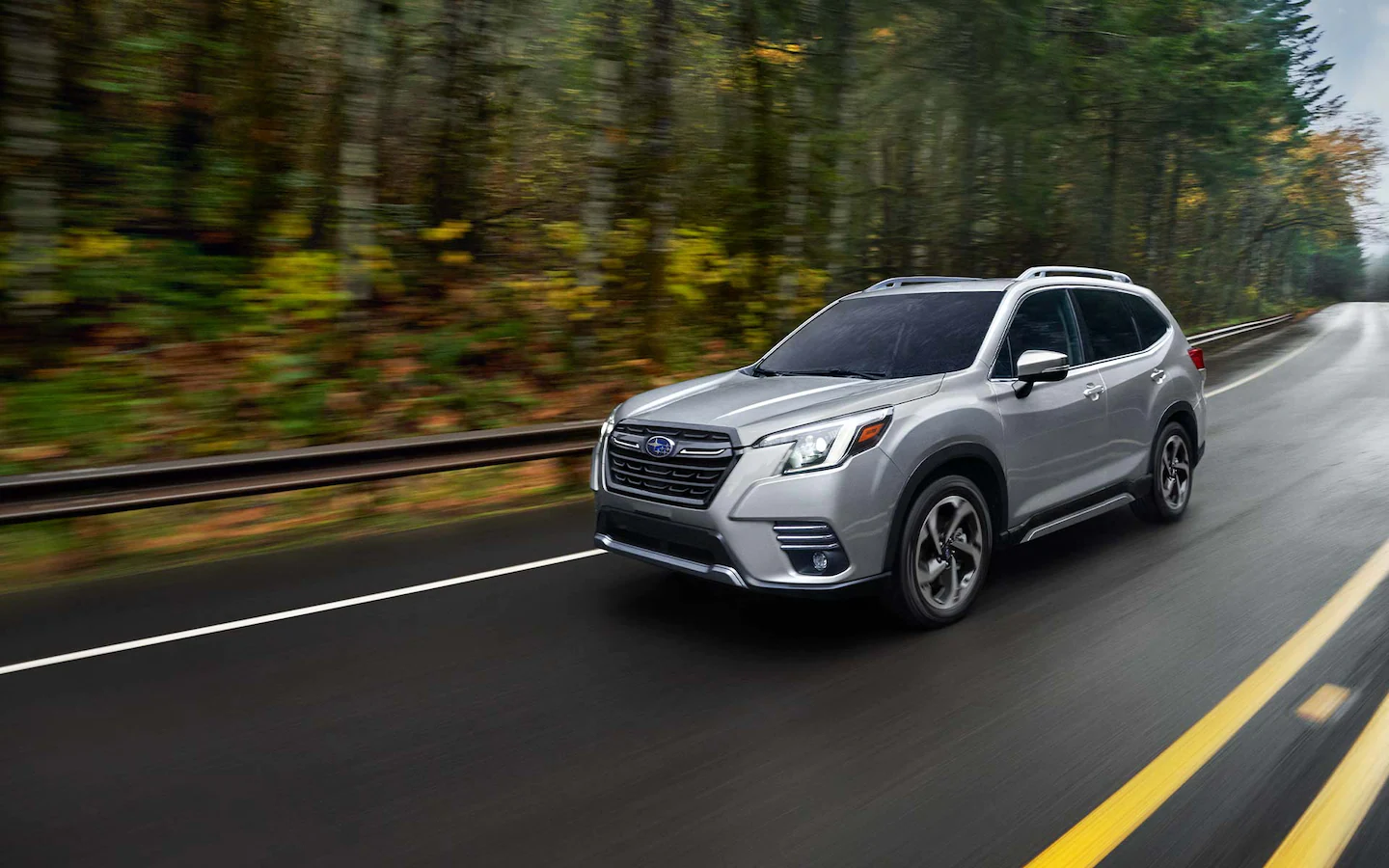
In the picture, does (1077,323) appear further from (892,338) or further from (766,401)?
(766,401)

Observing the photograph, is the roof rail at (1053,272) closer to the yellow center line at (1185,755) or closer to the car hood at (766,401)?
the car hood at (766,401)

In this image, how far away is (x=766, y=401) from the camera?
5.22m

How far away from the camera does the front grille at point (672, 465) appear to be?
16.0ft

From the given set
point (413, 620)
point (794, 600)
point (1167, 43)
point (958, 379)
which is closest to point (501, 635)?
point (413, 620)

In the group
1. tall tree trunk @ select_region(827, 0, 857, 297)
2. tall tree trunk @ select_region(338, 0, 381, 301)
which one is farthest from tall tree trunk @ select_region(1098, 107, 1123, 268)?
tall tree trunk @ select_region(338, 0, 381, 301)

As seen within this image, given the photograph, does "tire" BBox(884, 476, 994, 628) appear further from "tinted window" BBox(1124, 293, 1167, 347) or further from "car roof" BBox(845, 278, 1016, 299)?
"tinted window" BBox(1124, 293, 1167, 347)

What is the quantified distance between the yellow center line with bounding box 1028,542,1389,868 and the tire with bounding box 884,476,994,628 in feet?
4.57

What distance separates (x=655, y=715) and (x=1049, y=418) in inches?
122

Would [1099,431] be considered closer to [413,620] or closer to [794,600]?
[794,600]

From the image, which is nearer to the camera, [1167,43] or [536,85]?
[536,85]

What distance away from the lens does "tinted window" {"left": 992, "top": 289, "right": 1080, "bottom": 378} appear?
5.84 meters

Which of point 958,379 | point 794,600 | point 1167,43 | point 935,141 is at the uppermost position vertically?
point 1167,43

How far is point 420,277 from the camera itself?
12328mm

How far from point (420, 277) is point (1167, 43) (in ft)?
64.5
